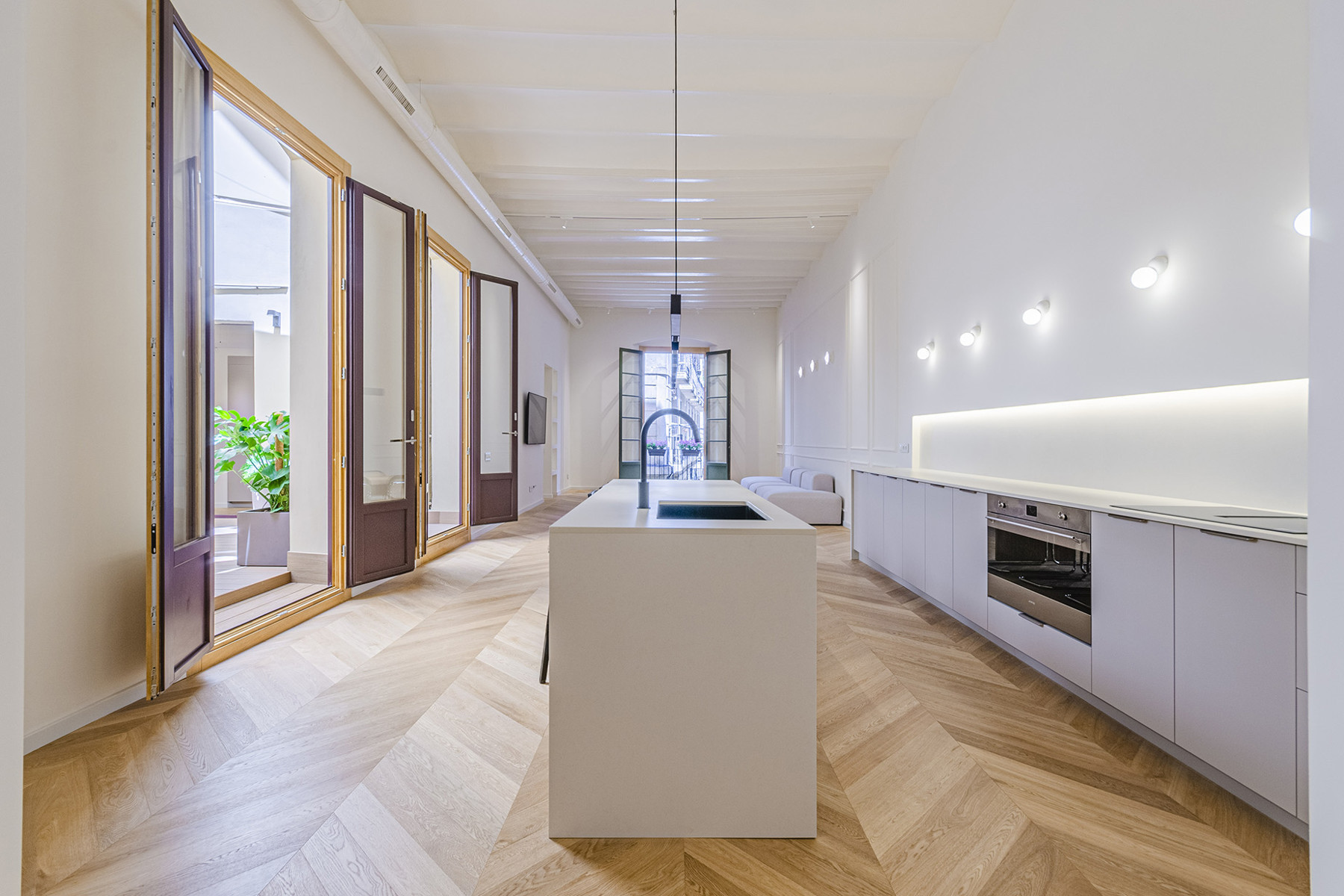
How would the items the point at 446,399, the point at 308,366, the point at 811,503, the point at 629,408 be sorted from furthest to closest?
1. the point at 629,408
2. the point at 811,503
3. the point at 446,399
4. the point at 308,366

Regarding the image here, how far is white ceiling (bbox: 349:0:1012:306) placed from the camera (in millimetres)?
3977

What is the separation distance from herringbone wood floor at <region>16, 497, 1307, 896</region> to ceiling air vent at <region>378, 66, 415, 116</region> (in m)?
3.65

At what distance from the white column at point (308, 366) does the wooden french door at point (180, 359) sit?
1538mm

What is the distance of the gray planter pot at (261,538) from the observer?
4.75m

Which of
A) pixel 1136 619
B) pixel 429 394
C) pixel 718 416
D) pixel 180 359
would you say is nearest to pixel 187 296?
pixel 180 359

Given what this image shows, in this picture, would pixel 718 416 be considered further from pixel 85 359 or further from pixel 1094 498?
pixel 85 359

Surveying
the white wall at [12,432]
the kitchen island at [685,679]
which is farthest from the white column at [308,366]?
the white wall at [12,432]

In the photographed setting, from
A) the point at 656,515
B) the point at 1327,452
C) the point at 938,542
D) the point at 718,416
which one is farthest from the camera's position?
the point at 718,416

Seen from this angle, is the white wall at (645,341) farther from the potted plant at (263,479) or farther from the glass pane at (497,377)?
the potted plant at (263,479)

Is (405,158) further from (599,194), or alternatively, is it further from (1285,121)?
(1285,121)

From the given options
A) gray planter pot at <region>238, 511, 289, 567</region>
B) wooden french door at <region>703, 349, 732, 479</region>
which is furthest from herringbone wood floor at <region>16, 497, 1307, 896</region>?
wooden french door at <region>703, 349, 732, 479</region>

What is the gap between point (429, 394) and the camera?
18.9ft

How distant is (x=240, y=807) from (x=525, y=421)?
695 cm

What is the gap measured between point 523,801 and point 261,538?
3.99 metres
